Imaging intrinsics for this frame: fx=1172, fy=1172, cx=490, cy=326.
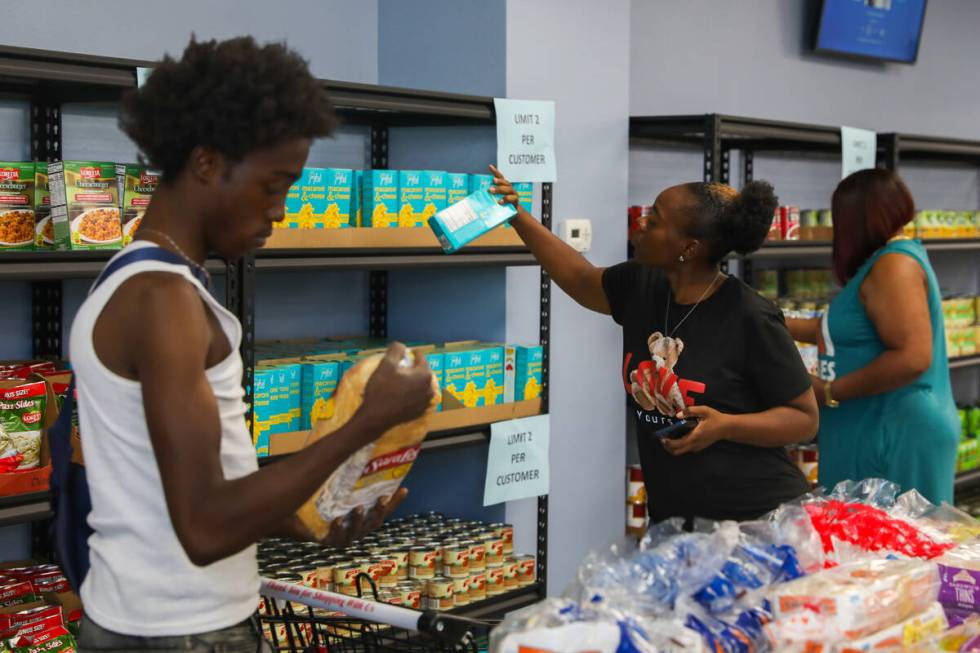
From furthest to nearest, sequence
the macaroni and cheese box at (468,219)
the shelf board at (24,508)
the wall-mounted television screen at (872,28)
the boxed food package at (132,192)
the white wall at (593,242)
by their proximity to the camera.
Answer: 1. the wall-mounted television screen at (872,28)
2. the white wall at (593,242)
3. the macaroni and cheese box at (468,219)
4. the boxed food package at (132,192)
5. the shelf board at (24,508)

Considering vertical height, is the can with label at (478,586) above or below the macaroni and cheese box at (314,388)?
below

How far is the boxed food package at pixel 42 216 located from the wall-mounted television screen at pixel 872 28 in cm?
411

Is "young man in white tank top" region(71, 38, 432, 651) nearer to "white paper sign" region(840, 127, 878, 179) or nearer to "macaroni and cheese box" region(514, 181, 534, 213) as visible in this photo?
"macaroni and cheese box" region(514, 181, 534, 213)

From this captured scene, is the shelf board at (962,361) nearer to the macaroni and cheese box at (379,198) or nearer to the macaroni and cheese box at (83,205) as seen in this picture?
the macaroni and cheese box at (379,198)

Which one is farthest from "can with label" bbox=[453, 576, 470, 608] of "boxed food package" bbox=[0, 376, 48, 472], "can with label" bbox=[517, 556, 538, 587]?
"boxed food package" bbox=[0, 376, 48, 472]

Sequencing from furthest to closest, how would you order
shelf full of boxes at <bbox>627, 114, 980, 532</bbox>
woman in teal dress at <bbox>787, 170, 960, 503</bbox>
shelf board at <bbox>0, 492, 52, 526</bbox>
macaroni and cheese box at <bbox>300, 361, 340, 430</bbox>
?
1. shelf full of boxes at <bbox>627, 114, 980, 532</bbox>
2. woman in teal dress at <bbox>787, 170, 960, 503</bbox>
3. macaroni and cheese box at <bbox>300, 361, 340, 430</bbox>
4. shelf board at <bbox>0, 492, 52, 526</bbox>

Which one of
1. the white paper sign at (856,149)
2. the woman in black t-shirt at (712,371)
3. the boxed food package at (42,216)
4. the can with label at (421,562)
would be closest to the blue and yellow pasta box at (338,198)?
the boxed food package at (42,216)

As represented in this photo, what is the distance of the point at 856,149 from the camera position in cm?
484

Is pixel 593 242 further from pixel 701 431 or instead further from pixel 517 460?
pixel 701 431

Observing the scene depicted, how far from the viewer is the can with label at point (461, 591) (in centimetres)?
Answer: 334

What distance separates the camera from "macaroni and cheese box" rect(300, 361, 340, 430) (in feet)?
10.2

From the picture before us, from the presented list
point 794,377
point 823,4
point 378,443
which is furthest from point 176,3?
point 823,4

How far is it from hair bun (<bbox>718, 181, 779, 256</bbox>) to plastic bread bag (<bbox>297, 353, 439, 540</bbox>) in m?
1.32

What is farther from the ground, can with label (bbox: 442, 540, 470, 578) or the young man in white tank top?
the young man in white tank top
